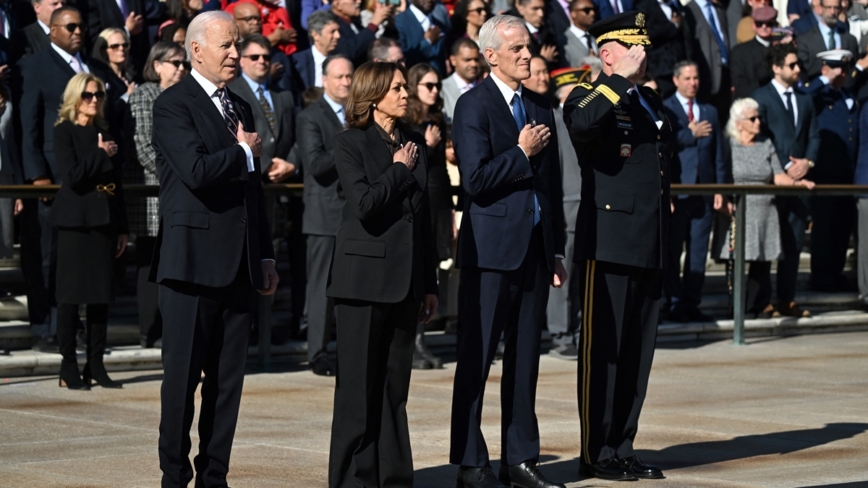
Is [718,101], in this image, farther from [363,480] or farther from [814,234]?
[363,480]

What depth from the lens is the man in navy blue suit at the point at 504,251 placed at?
20.5 feet

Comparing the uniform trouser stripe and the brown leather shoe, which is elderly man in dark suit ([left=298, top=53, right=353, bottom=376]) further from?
the brown leather shoe

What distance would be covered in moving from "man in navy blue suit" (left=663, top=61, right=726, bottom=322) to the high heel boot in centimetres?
480

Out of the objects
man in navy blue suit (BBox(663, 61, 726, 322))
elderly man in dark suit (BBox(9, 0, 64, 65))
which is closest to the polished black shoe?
elderly man in dark suit (BBox(9, 0, 64, 65))

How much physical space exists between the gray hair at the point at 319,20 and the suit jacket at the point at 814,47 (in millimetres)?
5325

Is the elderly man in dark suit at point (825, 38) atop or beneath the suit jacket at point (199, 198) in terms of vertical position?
atop

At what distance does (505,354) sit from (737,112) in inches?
272

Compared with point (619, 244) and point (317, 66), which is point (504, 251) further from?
point (317, 66)

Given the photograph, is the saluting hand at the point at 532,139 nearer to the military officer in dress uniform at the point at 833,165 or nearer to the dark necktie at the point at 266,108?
the dark necktie at the point at 266,108

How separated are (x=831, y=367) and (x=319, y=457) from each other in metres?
4.96

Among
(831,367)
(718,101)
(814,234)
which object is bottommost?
(831,367)

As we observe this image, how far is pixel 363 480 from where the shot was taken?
233 inches

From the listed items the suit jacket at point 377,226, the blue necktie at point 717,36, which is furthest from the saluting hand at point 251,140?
the blue necktie at point 717,36

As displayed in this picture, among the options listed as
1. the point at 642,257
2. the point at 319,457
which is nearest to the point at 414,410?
the point at 319,457
